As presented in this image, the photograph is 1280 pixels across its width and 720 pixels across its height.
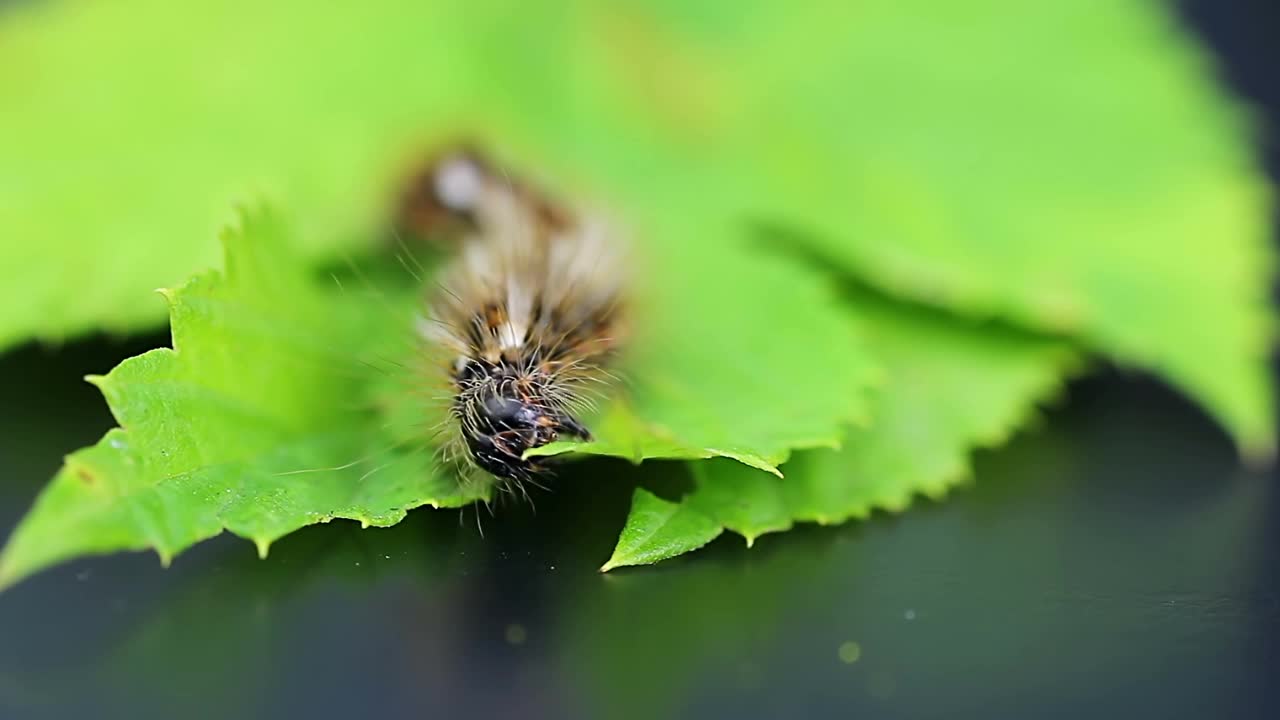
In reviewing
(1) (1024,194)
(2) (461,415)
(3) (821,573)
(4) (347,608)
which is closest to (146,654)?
(4) (347,608)

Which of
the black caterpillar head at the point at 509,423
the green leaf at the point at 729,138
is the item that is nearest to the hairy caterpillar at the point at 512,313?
the black caterpillar head at the point at 509,423

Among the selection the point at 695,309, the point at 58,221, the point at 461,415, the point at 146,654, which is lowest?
the point at 146,654

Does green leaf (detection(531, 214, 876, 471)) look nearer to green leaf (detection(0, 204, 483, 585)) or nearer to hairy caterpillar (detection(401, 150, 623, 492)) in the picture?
hairy caterpillar (detection(401, 150, 623, 492))

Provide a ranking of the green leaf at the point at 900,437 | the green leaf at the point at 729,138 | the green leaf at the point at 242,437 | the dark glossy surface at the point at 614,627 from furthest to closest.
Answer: the green leaf at the point at 729,138
the green leaf at the point at 900,437
the dark glossy surface at the point at 614,627
the green leaf at the point at 242,437

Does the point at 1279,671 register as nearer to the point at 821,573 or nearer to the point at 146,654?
the point at 821,573

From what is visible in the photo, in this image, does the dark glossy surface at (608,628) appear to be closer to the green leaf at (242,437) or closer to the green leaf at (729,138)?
the green leaf at (242,437)

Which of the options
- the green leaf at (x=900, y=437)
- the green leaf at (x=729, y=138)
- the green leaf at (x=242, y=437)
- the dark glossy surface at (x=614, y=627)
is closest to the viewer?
the green leaf at (x=242, y=437)

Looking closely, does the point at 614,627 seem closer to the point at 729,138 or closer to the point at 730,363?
the point at 730,363

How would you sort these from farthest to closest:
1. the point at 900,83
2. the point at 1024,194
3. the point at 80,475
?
the point at 900,83 → the point at 1024,194 → the point at 80,475
